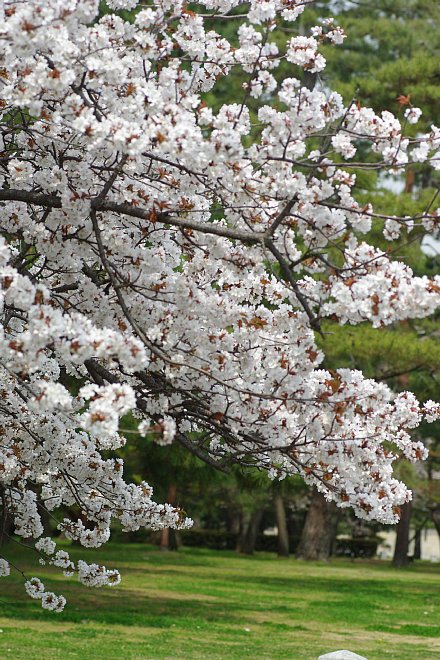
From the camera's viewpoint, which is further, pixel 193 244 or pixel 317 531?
pixel 317 531

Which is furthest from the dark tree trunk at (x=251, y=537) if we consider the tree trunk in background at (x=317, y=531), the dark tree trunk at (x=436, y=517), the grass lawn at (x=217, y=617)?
the grass lawn at (x=217, y=617)

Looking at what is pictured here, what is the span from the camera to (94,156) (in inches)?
196

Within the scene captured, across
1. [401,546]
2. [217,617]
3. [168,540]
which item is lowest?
[217,617]

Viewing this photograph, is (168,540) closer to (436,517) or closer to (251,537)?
(251,537)

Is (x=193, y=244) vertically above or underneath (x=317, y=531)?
underneath

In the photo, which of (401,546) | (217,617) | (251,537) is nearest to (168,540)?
(251,537)

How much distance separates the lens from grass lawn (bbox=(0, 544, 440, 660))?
1050cm

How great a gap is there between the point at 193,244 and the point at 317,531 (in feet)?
86.7

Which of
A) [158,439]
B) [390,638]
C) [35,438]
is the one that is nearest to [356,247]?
[158,439]

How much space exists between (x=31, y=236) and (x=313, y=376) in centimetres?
164

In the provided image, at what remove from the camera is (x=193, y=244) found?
4.84 meters

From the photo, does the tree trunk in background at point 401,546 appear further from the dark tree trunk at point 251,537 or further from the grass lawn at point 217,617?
the grass lawn at point 217,617

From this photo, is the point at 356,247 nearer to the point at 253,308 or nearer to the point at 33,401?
the point at 253,308

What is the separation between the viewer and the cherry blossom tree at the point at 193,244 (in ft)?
13.4
